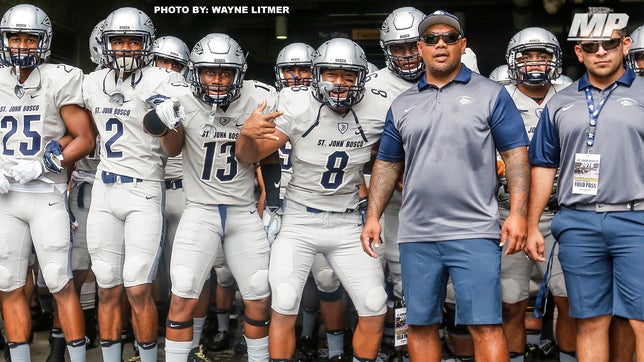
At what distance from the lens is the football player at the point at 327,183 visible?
414cm

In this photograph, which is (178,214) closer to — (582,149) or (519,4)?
(582,149)

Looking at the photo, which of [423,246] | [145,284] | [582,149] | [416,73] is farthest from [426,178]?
[145,284]

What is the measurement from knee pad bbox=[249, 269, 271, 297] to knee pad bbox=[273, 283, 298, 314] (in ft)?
0.72

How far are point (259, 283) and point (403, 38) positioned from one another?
5.29 ft

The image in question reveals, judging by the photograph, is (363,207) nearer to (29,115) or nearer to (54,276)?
(54,276)

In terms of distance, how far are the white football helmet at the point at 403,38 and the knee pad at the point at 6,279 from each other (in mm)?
2409

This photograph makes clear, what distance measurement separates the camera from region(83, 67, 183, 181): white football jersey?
14.9 ft

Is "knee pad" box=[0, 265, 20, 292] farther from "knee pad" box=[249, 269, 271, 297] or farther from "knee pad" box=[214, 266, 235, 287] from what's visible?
"knee pad" box=[214, 266, 235, 287]

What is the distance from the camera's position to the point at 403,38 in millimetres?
4691

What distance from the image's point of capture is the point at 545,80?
459 cm

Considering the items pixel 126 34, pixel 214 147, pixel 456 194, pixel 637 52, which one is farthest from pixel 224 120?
pixel 637 52

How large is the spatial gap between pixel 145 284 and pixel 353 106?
4.73 ft

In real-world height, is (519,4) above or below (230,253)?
above

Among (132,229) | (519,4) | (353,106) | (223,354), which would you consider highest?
(519,4)
